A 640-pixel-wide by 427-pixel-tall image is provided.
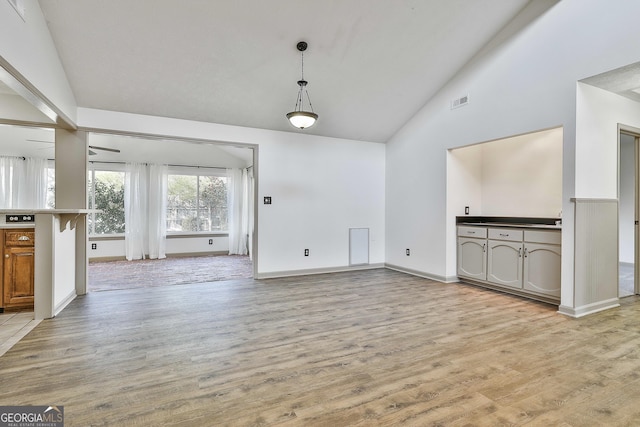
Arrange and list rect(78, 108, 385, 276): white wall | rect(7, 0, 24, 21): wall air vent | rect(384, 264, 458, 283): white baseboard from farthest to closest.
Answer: rect(78, 108, 385, 276): white wall, rect(384, 264, 458, 283): white baseboard, rect(7, 0, 24, 21): wall air vent

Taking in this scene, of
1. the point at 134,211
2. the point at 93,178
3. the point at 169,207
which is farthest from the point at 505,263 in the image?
the point at 93,178

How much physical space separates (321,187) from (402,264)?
2.08 meters

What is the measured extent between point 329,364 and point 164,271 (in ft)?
16.2

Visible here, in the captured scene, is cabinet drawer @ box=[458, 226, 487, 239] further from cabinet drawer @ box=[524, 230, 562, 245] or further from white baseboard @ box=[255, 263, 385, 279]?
white baseboard @ box=[255, 263, 385, 279]

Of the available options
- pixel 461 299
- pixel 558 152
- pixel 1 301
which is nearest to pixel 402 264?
pixel 461 299

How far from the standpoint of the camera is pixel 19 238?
12.0 ft

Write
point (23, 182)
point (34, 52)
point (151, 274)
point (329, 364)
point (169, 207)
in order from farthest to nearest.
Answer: point (169, 207), point (23, 182), point (151, 274), point (34, 52), point (329, 364)

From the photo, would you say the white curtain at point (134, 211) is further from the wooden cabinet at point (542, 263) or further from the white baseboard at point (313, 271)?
the wooden cabinet at point (542, 263)

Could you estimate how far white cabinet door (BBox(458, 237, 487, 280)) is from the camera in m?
4.80

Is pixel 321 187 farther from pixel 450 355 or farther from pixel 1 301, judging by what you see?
pixel 1 301

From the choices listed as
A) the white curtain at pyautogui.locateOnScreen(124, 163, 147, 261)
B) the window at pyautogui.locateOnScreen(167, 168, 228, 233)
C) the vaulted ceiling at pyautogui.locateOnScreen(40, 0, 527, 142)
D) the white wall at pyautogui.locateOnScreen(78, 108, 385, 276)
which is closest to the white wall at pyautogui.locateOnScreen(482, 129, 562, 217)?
the vaulted ceiling at pyautogui.locateOnScreen(40, 0, 527, 142)

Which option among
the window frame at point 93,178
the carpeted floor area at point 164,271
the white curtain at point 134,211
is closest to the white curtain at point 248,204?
the carpeted floor area at point 164,271

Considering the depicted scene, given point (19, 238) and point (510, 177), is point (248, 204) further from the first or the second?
point (510, 177)

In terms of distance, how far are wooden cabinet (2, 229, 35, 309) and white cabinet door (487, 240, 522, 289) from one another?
19.2ft
